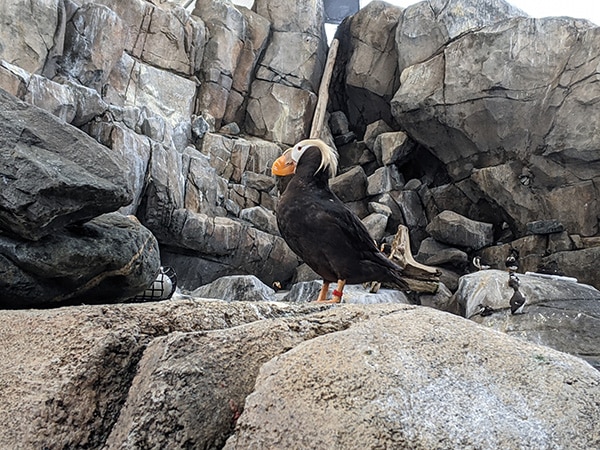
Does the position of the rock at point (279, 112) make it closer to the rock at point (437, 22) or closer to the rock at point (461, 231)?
the rock at point (437, 22)

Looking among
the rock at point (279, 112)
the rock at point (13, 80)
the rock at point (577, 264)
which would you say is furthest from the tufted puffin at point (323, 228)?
the rock at point (279, 112)

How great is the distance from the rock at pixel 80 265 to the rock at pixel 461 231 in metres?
8.84

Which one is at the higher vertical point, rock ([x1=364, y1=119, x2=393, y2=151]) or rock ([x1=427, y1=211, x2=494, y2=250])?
rock ([x1=364, y1=119, x2=393, y2=151])

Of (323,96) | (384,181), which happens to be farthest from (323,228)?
(323,96)

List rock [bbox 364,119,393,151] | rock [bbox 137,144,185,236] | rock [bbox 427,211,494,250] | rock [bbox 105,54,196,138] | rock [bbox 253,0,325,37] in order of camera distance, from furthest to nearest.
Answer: rock [bbox 253,0,325,37] → rock [bbox 364,119,393,151] → rock [bbox 105,54,196,138] → rock [bbox 427,211,494,250] → rock [bbox 137,144,185,236]

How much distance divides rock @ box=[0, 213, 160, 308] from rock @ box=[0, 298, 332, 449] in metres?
0.30

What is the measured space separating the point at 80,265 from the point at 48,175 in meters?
0.42

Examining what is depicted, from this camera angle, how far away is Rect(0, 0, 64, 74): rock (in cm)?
905

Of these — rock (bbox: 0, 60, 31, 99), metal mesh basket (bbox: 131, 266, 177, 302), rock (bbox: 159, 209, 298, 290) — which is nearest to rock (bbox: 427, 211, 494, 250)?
rock (bbox: 159, 209, 298, 290)

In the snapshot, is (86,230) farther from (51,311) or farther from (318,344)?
(318,344)

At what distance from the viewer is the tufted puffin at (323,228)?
2676 mm

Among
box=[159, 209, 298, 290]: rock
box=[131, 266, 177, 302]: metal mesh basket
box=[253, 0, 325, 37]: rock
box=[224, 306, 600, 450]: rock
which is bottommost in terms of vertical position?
box=[159, 209, 298, 290]: rock

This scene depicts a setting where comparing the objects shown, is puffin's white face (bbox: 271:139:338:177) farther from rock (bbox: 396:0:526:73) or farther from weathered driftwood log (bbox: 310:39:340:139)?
weathered driftwood log (bbox: 310:39:340:139)

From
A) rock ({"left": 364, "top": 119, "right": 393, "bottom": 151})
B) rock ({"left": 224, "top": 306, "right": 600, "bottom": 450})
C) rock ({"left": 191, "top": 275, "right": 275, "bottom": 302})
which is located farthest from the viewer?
rock ({"left": 364, "top": 119, "right": 393, "bottom": 151})
